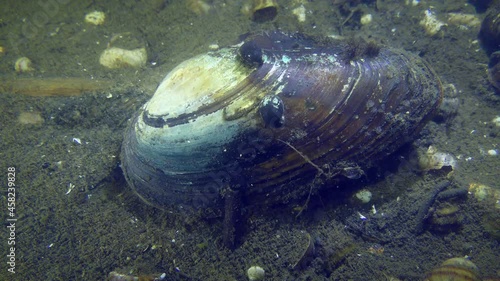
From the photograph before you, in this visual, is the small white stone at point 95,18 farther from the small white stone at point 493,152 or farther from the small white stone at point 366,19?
the small white stone at point 493,152

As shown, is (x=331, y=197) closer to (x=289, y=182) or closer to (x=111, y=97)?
(x=289, y=182)

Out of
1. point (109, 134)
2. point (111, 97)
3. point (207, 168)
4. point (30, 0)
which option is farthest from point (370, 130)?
point (30, 0)

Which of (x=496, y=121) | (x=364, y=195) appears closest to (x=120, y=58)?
(x=364, y=195)

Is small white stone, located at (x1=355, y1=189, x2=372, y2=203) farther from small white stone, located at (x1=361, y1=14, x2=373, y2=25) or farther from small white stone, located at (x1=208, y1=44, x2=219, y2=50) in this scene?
small white stone, located at (x1=361, y1=14, x2=373, y2=25)

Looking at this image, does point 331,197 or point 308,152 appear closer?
point 308,152

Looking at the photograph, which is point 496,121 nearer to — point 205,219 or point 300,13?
point 300,13

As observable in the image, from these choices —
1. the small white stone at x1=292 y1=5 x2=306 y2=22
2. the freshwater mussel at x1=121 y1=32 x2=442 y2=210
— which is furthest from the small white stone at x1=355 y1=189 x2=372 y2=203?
the small white stone at x1=292 y1=5 x2=306 y2=22
